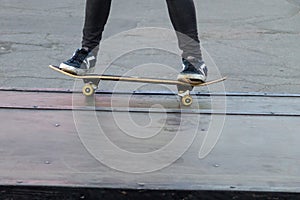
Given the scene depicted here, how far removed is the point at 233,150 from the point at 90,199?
833 mm

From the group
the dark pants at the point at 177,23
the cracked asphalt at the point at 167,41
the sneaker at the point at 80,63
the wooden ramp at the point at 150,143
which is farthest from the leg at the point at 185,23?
the cracked asphalt at the point at 167,41

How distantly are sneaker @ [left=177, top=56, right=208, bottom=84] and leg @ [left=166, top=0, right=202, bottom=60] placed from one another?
0.03 metres

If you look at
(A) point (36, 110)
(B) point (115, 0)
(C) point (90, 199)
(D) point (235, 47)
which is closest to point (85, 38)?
(A) point (36, 110)

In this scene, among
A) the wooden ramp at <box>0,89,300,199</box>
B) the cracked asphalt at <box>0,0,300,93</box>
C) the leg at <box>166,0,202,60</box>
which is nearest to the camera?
the wooden ramp at <box>0,89,300,199</box>

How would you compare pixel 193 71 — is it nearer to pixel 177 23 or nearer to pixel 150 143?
pixel 177 23

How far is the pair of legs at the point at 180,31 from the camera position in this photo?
10.7 feet

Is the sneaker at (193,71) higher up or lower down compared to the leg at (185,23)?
lower down

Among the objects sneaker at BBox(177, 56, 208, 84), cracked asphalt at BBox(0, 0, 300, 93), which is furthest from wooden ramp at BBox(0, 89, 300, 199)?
cracked asphalt at BBox(0, 0, 300, 93)

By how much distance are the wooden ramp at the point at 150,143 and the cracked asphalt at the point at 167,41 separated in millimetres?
1349

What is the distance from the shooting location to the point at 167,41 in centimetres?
626

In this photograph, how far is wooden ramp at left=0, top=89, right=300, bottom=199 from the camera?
2352 mm

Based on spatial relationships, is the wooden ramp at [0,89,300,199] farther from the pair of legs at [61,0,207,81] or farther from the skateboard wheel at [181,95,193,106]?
the pair of legs at [61,0,207,81]

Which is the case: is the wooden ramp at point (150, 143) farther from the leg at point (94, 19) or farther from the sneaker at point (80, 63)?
the leg at point (94, 19)

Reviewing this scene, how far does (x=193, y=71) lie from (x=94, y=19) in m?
0.69
